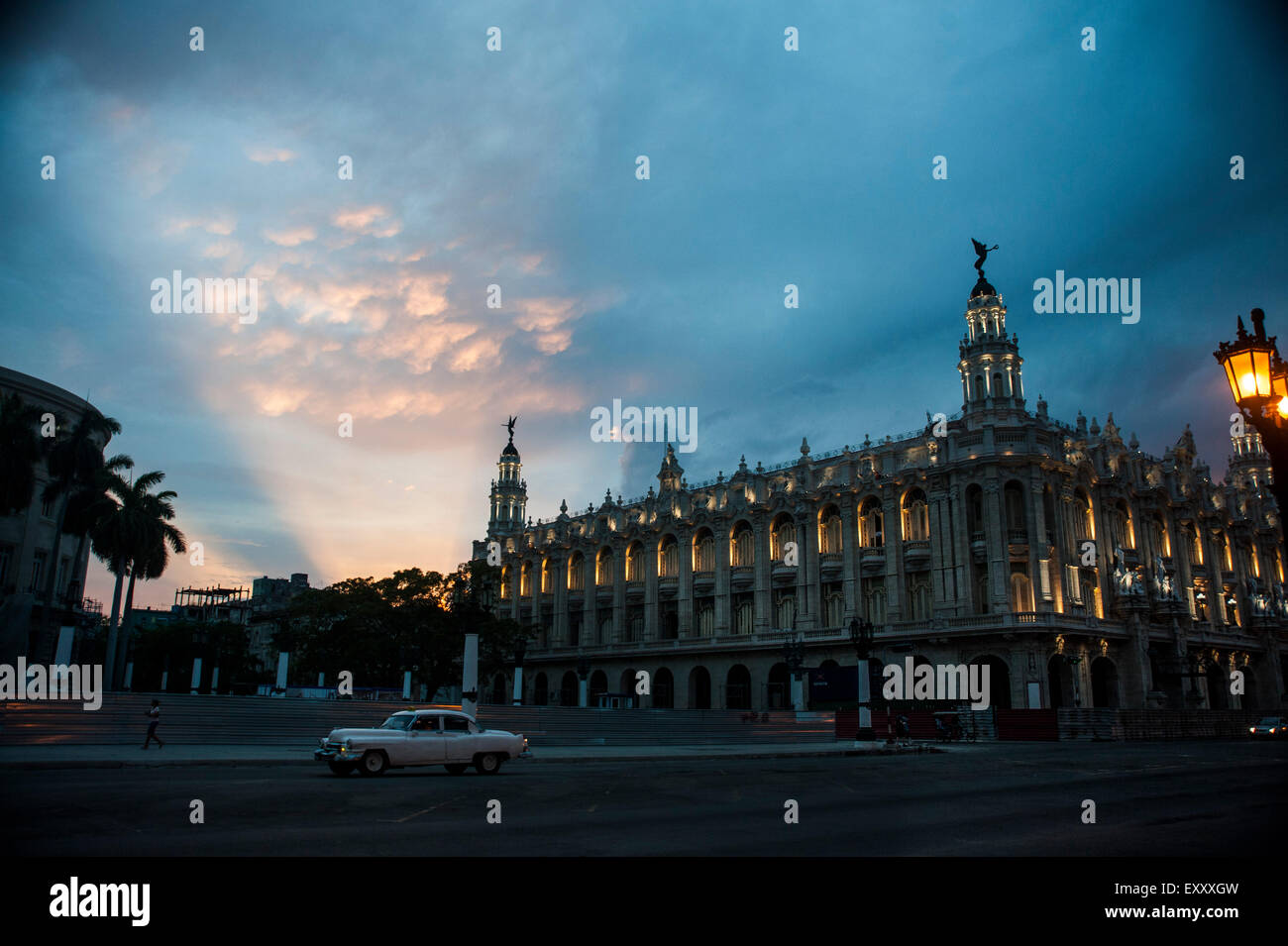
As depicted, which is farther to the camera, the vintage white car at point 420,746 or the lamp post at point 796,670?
the lamp post at point 796,670

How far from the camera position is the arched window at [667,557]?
76.4 m

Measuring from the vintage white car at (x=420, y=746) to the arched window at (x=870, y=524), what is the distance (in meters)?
44.3

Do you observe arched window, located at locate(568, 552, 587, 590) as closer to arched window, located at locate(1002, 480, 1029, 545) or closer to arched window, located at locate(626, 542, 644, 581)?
arched window, located at locate(626, 542, 644, 581)

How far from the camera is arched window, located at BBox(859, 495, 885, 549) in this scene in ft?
204

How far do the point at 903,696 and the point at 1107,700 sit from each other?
1416cm

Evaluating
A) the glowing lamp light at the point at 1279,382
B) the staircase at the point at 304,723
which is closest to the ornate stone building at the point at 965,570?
the staircase at the point at 304,723

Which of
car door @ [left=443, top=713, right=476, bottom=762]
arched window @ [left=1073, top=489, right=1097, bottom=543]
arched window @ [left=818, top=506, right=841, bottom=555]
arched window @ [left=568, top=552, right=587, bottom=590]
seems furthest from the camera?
arched window @ [left=568, top=552, right=587, bottom=590]

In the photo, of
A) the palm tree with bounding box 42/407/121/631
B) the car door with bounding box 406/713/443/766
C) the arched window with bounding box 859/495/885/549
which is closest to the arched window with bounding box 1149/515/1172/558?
the arched window with bounding box 859/495/885/549

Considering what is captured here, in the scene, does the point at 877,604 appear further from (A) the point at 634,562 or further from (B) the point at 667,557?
(A) the point at 634,562

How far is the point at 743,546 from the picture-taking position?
233 ft

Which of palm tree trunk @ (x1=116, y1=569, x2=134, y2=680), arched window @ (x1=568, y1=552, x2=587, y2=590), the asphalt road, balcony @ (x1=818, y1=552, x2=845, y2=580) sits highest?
arched window @ (x1=568, y1=552, x2=587, y2=590)

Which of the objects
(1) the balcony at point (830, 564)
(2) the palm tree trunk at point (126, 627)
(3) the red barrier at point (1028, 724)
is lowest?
(3) the red barrier at point (1028, 724)

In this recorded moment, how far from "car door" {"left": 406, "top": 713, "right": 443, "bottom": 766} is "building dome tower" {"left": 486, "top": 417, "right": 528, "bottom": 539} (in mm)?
75620

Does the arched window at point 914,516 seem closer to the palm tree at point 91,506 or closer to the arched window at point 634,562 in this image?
the arched window at point 634,562
